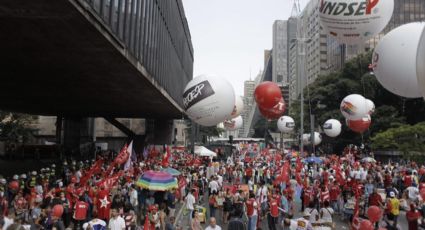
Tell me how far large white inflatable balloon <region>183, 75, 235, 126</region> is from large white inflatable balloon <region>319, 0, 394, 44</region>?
4303 mm

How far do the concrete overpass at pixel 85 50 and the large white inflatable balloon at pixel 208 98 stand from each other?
3425 millimetres

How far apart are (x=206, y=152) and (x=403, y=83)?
21.7 metres

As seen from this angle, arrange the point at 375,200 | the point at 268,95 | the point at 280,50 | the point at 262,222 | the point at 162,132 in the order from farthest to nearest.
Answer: the point at 280,50 → the point at 162,132 → the point at 268,95 → the point at 262,222 → the point at 375,200

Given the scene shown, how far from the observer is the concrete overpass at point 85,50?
12.3 metres

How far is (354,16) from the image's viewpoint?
37.8ft

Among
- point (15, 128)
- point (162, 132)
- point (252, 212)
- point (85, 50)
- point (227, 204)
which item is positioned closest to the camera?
point (252, 212)

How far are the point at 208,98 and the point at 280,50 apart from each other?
18753cm

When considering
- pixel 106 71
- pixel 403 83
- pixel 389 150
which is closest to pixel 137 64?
pixel 106 71

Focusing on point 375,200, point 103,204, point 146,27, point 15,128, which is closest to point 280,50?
point 15,128

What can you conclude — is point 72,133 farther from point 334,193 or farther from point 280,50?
point 280,50

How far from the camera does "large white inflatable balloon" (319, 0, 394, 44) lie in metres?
11.4

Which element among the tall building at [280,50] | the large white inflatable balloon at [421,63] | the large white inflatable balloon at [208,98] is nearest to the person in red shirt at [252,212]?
the large white inflatable balloon at [208,98]

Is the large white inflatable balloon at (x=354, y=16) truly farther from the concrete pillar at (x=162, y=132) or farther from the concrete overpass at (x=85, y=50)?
the concrete pillar at (x=162, y=132)

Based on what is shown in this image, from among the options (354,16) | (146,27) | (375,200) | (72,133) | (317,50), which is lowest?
(375,200)
